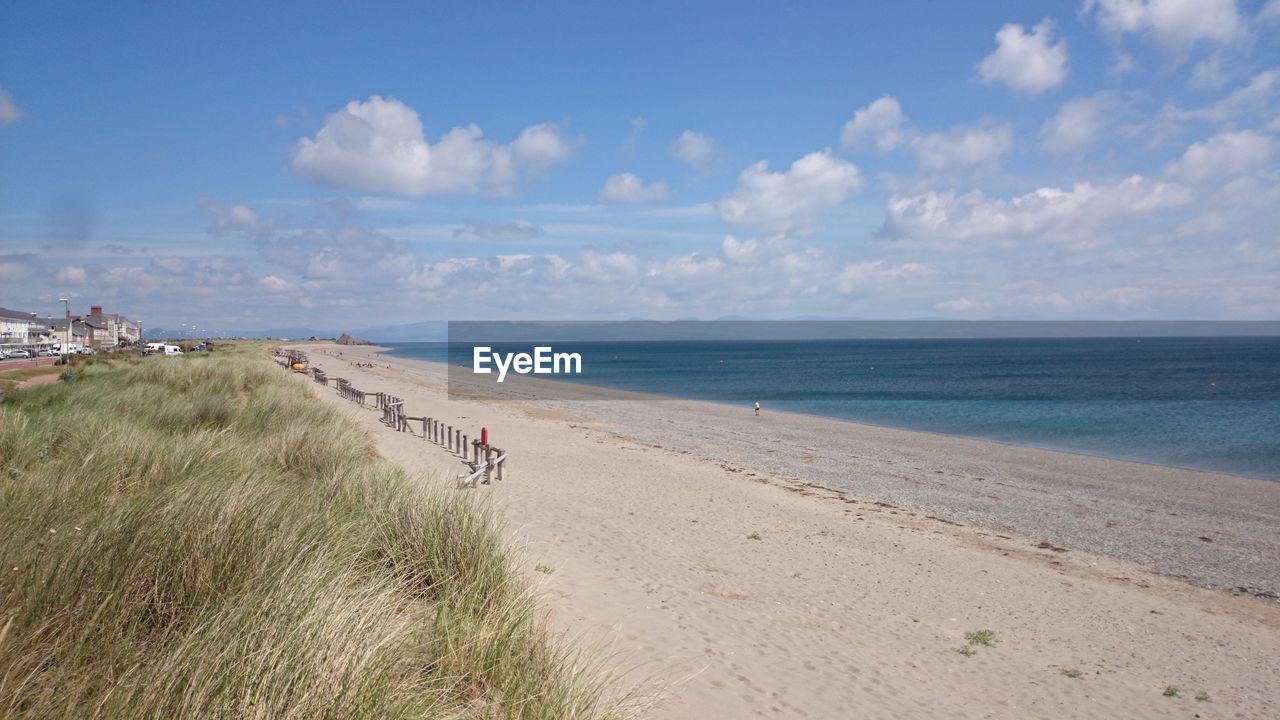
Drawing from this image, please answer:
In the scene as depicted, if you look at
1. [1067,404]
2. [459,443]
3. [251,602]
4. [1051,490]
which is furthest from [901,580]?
[1067,404]

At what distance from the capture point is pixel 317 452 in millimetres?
10211

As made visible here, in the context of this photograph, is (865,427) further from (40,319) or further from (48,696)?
(40,319)

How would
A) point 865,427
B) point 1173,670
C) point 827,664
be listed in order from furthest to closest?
1. point 865,427
2. point 1173,670
3. point 827,664

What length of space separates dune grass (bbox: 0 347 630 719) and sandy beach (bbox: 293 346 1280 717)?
1.28m

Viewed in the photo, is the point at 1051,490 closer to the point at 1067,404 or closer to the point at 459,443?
the point at 459,443

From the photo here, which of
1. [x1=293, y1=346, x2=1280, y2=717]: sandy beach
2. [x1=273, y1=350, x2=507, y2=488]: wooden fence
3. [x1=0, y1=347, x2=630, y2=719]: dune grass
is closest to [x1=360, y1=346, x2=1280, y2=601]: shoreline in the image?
[x1=293, y1=346, x2=1280, y2=717]: sandy beach

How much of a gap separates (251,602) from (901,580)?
8.80m

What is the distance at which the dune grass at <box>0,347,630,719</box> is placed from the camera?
3.04m

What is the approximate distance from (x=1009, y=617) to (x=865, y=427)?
24458 mm

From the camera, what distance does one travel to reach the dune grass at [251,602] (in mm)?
3039

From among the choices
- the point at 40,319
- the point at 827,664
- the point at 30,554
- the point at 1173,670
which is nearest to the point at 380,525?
the point at 30,554

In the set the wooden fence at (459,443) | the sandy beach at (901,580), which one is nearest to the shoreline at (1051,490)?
the sandy beach at (901,580)

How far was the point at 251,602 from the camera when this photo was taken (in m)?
3.68

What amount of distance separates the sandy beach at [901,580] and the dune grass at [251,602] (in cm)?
128
